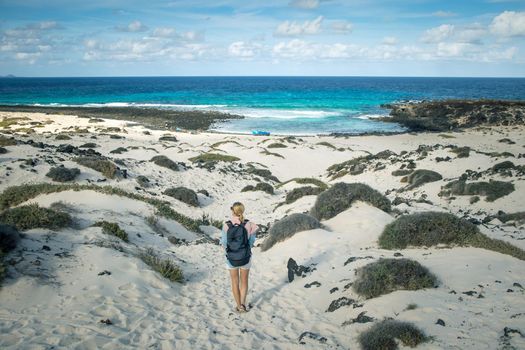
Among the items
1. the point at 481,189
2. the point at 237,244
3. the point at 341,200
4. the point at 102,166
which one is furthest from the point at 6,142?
the point at 481,189

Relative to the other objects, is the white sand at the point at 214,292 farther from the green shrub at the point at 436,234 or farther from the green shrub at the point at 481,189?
the green shrub at the point at 481,189

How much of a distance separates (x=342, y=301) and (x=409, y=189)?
15.9 m

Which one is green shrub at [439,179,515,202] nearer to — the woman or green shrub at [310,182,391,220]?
green shrub at [310,182,391,220]

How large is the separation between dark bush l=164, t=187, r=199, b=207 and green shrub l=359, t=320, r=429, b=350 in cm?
1511

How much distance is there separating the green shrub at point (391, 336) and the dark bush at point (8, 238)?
22.7 feet

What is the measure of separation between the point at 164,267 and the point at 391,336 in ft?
18.0

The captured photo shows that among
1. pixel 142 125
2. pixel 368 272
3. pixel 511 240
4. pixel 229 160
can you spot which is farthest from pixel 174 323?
pixel 142 125

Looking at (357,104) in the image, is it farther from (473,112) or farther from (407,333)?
(407,333)

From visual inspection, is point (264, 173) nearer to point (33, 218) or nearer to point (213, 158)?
point (213, 158)

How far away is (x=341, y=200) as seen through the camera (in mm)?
14914

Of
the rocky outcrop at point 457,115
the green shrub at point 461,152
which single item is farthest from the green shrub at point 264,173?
the rocky outcrop at point 457,115

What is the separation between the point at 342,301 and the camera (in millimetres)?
7898

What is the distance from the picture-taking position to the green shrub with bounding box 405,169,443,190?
A: 22.4 meters

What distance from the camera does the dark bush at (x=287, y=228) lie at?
12820mm
